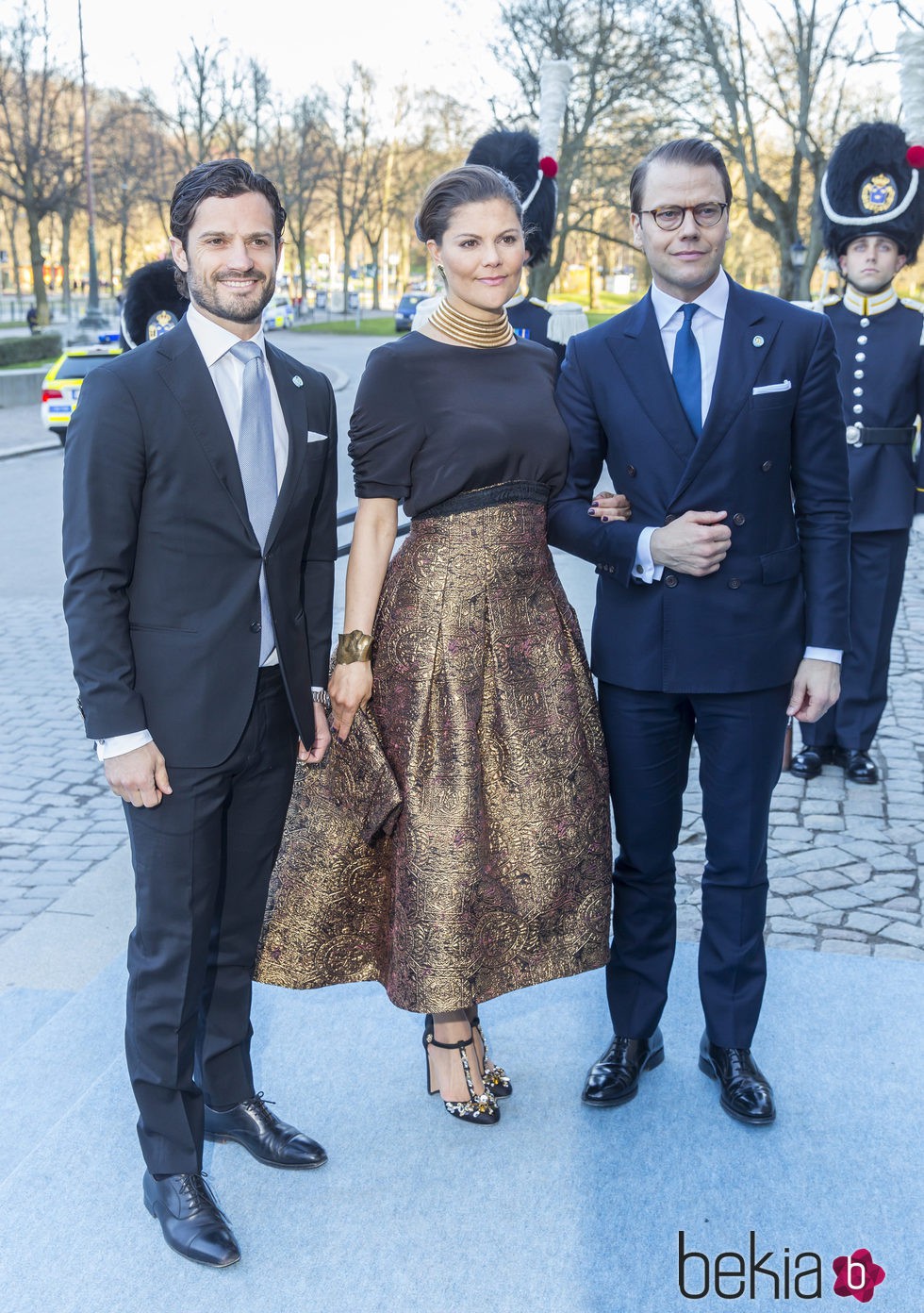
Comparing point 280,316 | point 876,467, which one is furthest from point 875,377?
point 280,316

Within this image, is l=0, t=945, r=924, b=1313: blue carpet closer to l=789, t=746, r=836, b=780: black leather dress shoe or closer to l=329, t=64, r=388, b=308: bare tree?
l=789, t=746, r=836, b=780: black leather dress shoe

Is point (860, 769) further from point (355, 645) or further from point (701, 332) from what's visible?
point (355, 645)

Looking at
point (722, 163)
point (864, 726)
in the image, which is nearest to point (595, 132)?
point (864, 726)

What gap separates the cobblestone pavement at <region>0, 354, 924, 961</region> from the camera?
4.41 metres

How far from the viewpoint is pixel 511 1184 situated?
2.90m

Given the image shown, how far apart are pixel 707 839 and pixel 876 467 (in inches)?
115

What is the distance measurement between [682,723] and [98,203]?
2068 inches

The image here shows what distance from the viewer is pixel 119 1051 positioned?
344 cm

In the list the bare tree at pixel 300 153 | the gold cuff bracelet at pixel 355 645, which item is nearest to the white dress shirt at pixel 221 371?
the gold cuff bracelet at pixel 355 645

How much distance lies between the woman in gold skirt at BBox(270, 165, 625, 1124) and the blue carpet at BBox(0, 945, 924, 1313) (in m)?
0.40

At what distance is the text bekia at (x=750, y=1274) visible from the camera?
2582 mm

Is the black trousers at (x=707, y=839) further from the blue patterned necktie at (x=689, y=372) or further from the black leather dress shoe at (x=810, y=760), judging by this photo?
the black leather dress shoe at (x=810, y=760)

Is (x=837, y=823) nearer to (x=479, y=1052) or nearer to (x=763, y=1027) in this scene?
(x=763, y=1027)

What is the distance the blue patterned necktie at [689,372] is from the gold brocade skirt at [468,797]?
0.40 meters
